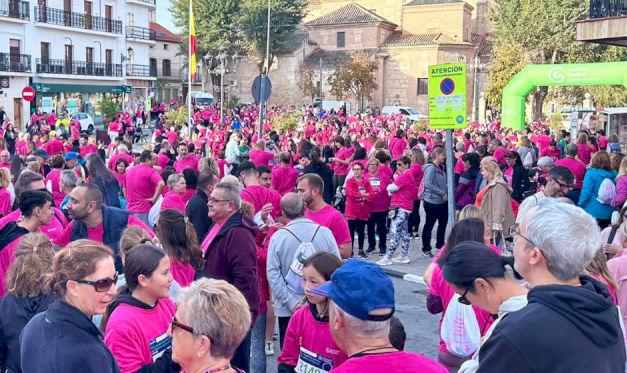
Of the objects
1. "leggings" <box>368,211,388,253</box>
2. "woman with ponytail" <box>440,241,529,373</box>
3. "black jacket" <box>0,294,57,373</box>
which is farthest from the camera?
"leggings" <box>368,211,388,253</box>

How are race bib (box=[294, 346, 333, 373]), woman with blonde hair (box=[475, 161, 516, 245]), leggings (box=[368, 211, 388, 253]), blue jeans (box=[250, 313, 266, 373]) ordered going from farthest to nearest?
leggings (box=[368, 211, 388, 253])
woman with blonde hair (box=[475, 161, 516, 245])
blue jeans (box=[250, 313, 266, 373])
race bib (box=[294, 346, 333, 373])

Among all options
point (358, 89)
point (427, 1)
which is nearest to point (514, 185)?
point (358, 89)

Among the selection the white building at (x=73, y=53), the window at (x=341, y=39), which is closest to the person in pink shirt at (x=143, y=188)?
the white building at (x=73, y=53)

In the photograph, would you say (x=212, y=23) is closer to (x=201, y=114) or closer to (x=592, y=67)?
(x=201, y=114)

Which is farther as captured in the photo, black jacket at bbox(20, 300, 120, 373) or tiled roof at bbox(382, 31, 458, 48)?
tiled roof at bbox(382, 31, 458, 48)

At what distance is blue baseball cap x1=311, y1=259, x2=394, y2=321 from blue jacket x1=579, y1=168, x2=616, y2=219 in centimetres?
747

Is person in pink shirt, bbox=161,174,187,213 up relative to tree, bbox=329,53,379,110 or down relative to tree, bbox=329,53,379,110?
Answer: down

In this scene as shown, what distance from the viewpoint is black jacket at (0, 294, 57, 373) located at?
4062 mm

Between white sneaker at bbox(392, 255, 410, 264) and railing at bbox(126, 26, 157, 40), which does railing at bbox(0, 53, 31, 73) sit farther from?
white sneaker at bbox(392, 255, 410, 264)

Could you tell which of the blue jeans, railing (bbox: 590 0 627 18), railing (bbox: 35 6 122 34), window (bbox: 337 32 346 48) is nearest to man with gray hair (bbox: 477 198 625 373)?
the blue jeans

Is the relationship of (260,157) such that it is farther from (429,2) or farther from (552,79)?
(429,2)

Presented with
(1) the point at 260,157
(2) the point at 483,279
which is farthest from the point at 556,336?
(1) the point at 260,157

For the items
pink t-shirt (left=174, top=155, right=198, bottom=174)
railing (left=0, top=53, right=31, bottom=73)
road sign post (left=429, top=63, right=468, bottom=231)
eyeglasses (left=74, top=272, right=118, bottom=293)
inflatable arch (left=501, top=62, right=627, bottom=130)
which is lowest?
pink t-shirt (left=174, top=155, right=198, bottom=174)

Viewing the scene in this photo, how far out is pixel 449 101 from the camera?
8328mm
